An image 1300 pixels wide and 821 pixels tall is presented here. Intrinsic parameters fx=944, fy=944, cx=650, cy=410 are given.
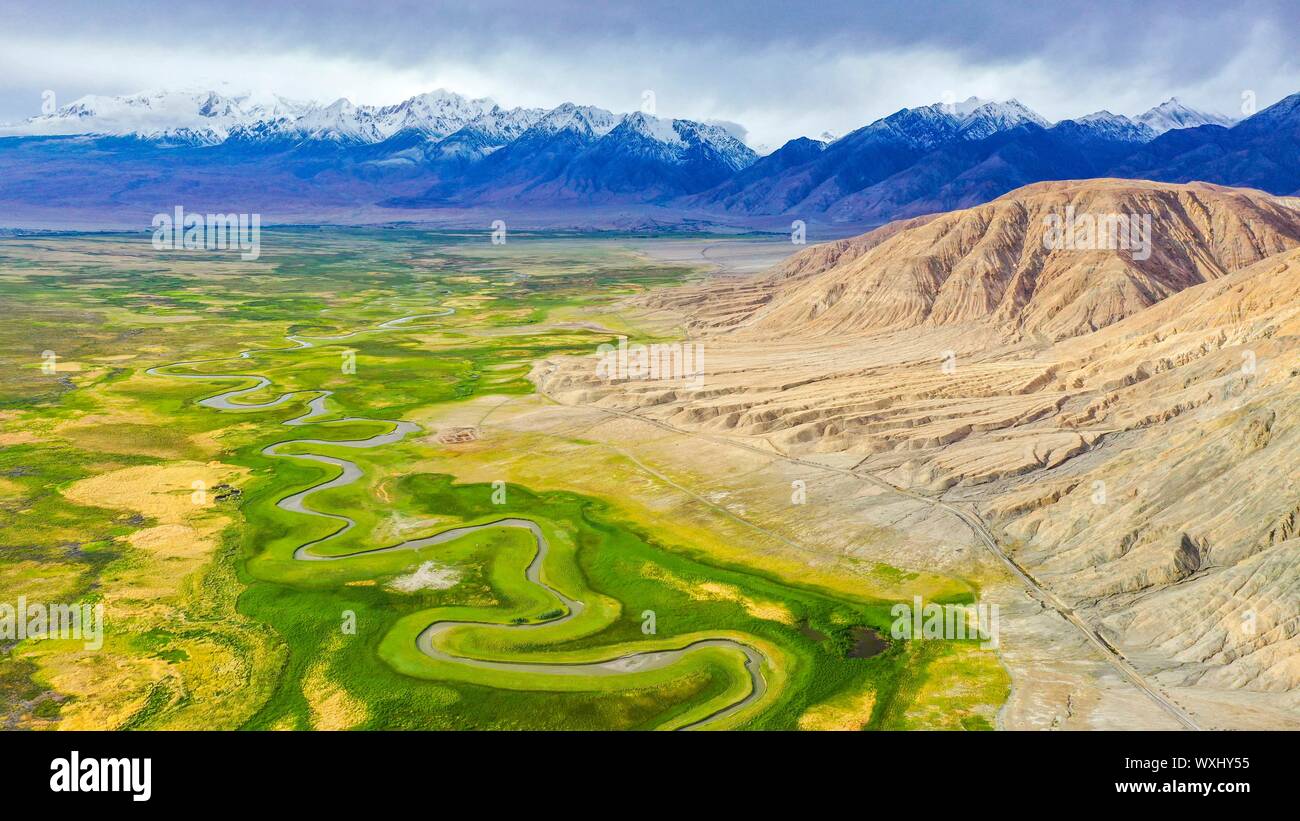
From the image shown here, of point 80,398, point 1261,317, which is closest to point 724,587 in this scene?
point 1261,317

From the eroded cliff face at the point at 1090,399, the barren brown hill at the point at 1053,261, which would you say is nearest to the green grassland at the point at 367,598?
the eroded cliff face at the point at 1090,399

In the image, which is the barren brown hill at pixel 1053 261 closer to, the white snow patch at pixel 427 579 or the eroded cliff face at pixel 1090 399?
the eroded cliff face at pixel 1090 399

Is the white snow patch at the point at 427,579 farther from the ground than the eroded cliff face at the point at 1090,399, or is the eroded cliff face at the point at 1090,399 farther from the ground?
the eroded cliff face at the point at 1090,399

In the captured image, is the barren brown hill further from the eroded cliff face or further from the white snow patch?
the white snow patch

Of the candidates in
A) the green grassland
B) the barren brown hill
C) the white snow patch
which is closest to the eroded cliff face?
the barren brown hill

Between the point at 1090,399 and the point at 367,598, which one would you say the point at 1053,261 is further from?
the point at 367,598

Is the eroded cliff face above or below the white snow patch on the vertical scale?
above

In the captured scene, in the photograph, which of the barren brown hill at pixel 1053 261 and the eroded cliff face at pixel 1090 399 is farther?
the barren brown hill at pixel 1053 261
